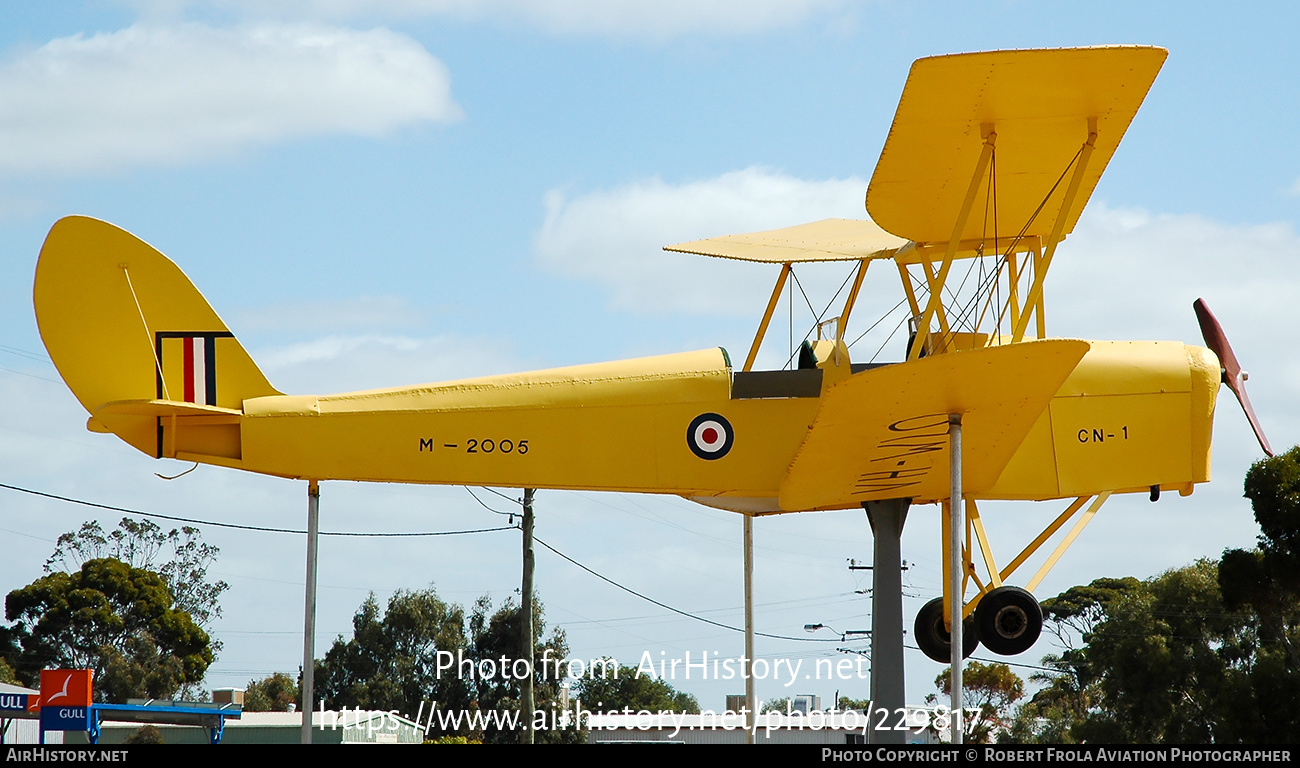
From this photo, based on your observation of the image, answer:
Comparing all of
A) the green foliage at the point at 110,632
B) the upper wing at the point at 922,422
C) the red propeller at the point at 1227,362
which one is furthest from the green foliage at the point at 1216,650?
the green foliage at the point at 110,632

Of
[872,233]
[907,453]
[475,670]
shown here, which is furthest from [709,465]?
[475,670]

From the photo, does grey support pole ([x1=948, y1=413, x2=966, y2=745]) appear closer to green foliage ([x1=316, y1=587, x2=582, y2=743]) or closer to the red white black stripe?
the red white black stripe

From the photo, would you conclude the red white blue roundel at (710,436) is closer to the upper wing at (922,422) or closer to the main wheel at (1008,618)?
the upper wing at (922,422)

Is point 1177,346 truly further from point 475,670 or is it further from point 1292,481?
point 475,670

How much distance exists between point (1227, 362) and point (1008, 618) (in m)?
3.37

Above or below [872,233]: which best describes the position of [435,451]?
below

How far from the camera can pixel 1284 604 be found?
22.1 metres

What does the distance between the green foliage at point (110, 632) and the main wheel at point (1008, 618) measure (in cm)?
3693

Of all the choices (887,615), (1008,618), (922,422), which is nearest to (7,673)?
(887,615)

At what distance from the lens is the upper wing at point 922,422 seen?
799 centimetres

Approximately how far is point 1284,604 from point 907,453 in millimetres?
15630

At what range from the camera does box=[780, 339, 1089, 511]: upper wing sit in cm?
799
